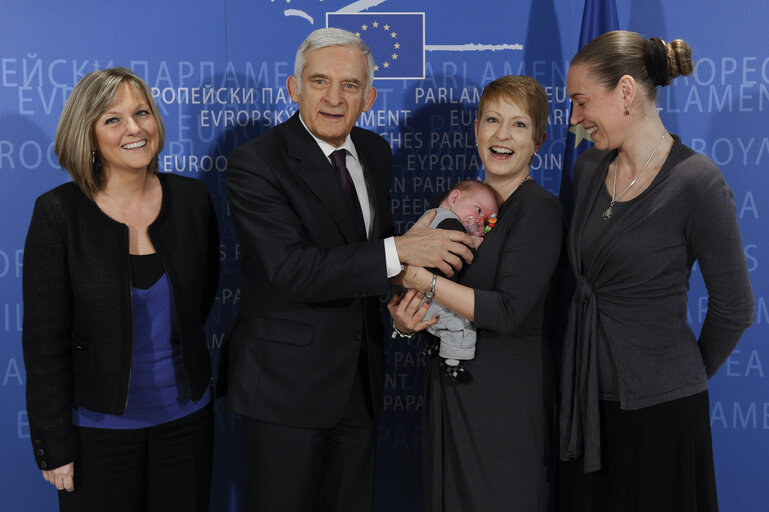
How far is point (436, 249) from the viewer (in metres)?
2.10

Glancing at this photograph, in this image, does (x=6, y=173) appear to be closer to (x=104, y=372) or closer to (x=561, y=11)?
(x=104, y=372)

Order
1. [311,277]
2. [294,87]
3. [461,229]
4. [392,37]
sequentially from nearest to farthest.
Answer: [311,277] → [461,229] → [294,87] → [392,37]

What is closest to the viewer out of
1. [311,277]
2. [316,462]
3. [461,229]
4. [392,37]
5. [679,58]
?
[679,58]

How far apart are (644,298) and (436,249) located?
66cm

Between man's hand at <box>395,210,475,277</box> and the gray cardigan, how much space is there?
395mm

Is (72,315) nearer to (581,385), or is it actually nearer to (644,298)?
(581,385)

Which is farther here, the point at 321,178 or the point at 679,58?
the point at 321,178

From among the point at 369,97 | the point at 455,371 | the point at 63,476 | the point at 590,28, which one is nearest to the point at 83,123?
the point at 369,97

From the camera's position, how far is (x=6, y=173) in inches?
121

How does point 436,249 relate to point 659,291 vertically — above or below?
above

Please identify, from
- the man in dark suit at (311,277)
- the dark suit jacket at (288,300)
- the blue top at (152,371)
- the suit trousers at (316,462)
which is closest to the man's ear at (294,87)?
the man in dark suit at (311,277)

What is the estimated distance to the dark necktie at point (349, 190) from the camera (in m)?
2.33

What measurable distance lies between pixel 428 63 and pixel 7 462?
2.79m

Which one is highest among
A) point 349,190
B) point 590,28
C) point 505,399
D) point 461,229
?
point 590,28
